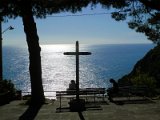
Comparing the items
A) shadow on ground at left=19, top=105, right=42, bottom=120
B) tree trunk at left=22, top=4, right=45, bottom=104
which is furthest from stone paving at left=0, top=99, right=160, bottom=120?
tree trunk at left=22, top=4, right=45, bottom=104

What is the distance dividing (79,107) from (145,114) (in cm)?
289

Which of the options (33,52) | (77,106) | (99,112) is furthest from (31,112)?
(33,52)

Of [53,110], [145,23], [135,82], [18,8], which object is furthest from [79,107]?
[135,82]

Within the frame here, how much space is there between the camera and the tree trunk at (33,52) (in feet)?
66.1

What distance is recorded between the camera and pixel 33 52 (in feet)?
67.1

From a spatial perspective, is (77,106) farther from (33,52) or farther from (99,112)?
(33,52)

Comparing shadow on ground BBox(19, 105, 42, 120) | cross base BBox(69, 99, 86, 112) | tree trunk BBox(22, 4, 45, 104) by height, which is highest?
tree trunk BBox(22, 4, 45, 104)

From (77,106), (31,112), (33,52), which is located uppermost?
(33,52)

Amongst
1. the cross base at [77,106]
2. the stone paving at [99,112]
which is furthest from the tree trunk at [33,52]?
the cross base at [77,106]

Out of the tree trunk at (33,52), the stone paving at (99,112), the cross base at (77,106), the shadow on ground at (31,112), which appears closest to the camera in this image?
the stone paving at (99,112)

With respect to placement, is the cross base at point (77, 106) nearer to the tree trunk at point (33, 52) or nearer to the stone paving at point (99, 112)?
the stone paving at point (99, 112)

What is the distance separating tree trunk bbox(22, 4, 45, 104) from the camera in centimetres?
2014

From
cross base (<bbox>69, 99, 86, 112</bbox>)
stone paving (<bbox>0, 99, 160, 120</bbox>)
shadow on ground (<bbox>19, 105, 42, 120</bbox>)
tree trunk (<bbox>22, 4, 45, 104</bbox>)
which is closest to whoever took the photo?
stone paving (<bbox>0, 99, 160, 120</bbox>)

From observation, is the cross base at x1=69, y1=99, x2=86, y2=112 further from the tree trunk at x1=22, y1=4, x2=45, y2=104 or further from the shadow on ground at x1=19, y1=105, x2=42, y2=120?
the tree trunk at x1=22, y1=4, x2=45, y2=104
